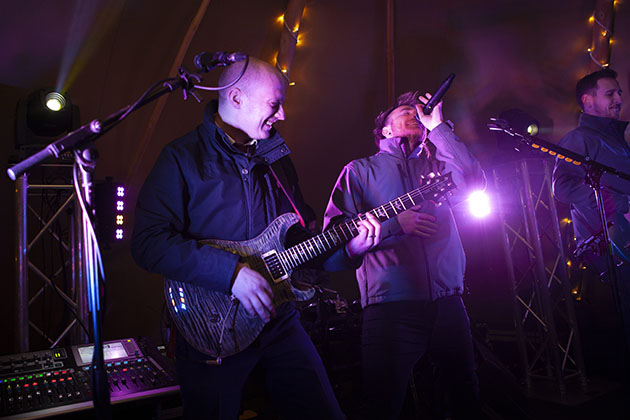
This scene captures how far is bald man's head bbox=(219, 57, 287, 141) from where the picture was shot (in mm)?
1967

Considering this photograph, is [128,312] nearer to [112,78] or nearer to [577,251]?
[112,78]

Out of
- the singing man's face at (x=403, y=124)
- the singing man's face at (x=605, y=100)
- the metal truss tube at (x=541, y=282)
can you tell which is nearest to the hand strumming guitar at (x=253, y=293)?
the singing man's face at (x=403, y=124)

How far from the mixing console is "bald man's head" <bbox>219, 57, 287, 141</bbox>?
120 cm

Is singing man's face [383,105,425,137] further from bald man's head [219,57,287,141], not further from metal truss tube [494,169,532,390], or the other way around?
metal truss tube [494,169,532,390]

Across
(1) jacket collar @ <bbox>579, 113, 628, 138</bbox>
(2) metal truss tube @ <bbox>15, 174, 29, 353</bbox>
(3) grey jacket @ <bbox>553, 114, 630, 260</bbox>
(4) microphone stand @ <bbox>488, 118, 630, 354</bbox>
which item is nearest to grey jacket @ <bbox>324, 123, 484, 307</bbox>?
(4) microphone stand @ <bbox>488, 118, 630, 354</bbox>

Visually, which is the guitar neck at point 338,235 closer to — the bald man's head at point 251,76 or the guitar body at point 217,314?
the guitar body at point 217,314

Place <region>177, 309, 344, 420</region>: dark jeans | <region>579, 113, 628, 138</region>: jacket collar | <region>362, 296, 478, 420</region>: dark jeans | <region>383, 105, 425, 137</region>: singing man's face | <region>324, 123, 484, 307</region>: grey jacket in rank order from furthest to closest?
<region>579, 113, 628, 138</region>: jacket collar < <region>383, 105, 425, 137</region>: singing man's face < <region>324, 123, 484, 307</region>: grey jacket < <region>362, 296, 478, 420</region>: dark jeans < <region>177, 309, 344, 420</region>: dark jeans

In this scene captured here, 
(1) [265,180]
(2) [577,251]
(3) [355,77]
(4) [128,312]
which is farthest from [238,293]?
(3) [355,77]

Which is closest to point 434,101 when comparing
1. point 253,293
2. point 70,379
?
point 253,293

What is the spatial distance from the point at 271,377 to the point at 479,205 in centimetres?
501

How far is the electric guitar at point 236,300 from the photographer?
165 cm

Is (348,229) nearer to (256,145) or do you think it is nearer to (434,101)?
(256,145)

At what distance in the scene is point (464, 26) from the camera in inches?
227

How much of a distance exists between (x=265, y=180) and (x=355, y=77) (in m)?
4.06
